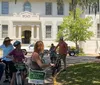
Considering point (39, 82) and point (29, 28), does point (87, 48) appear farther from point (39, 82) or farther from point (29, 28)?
point (39, 82)

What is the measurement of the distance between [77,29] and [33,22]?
9025mm

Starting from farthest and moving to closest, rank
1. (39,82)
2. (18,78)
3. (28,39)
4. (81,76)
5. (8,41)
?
(28,39)
(81,76)
(8,41)
(18,78)
(39,82)

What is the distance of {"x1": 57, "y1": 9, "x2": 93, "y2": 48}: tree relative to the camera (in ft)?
151

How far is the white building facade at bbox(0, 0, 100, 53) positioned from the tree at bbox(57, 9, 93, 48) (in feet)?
14.2

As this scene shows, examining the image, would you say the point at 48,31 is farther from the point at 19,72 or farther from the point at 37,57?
the point at 37,57

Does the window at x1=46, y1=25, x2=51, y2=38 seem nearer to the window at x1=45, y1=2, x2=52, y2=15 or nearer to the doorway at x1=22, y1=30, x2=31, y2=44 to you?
the window at x1=45, y1=2, x2=52, y2=15

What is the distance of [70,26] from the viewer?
1828 inches

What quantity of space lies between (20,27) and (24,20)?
1276 mm

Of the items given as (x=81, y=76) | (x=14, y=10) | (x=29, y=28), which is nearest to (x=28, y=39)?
(x=29, y=28)

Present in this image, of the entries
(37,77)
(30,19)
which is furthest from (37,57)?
(30,19)

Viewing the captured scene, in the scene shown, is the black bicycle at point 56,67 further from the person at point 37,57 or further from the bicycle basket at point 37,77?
the bicycle basket at point 37,77

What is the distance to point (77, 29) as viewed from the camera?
Answer: 150ft

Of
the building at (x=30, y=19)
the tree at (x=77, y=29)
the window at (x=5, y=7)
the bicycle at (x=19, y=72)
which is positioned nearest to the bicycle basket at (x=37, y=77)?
the bicycle at (x=19, y=72)

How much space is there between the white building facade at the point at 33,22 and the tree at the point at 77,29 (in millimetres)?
4327
